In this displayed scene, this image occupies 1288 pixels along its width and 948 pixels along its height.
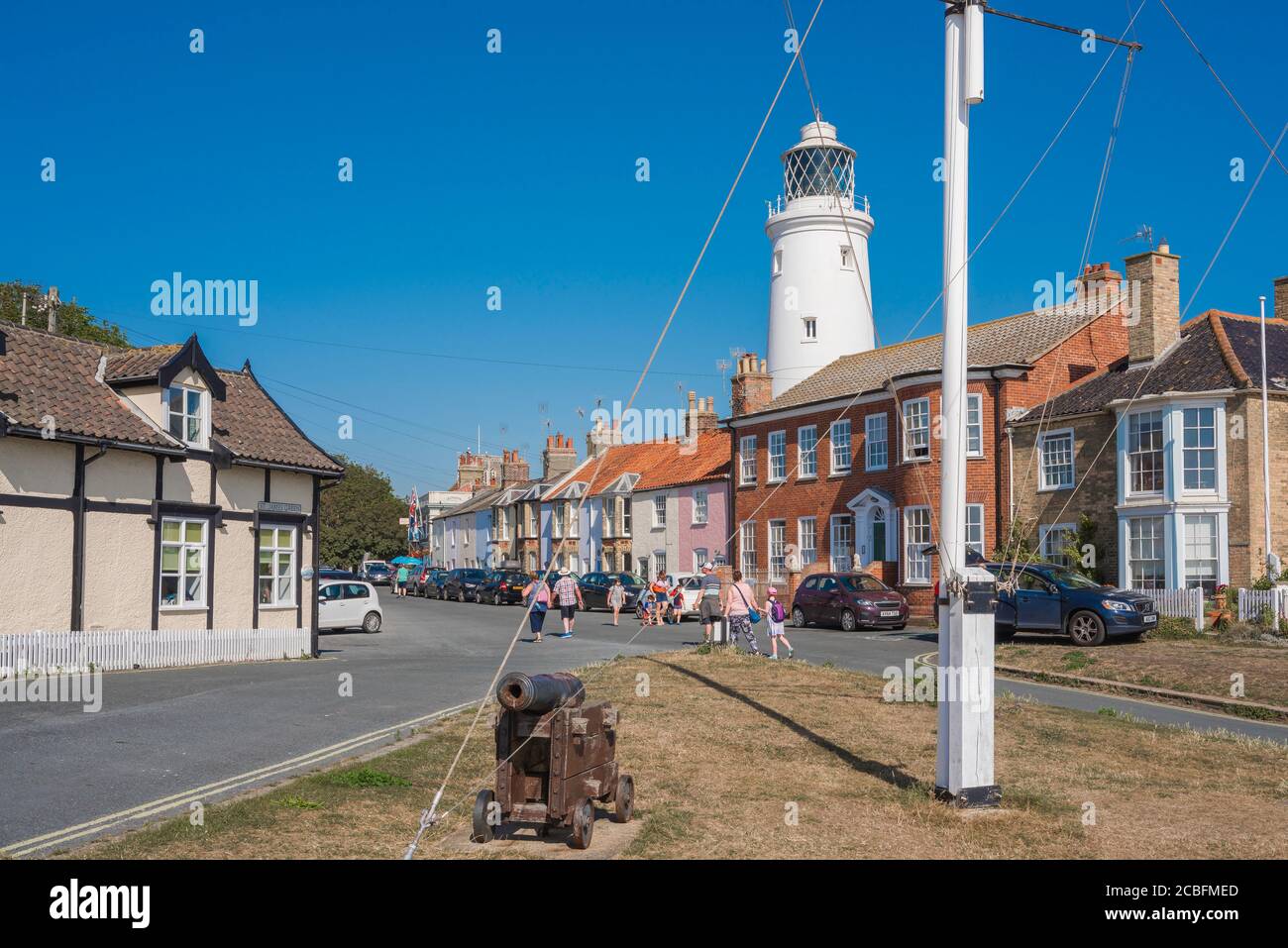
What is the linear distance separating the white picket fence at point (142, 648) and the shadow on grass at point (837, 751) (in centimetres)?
1060

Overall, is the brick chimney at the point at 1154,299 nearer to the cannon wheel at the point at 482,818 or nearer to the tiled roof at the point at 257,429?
the tiled roof at the point at 257,429

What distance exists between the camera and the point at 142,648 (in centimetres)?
2031

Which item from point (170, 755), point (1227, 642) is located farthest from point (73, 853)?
point (1227, 642)

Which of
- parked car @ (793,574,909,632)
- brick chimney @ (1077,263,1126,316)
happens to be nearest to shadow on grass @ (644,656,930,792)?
parked car @ (793,574,909,632)

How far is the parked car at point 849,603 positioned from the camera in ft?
104

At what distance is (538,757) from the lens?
7754 mm

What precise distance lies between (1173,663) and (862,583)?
13.1 metres

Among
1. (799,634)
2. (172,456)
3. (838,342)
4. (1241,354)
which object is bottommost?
(799,634)

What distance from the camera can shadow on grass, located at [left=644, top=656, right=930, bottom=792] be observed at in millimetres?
9841

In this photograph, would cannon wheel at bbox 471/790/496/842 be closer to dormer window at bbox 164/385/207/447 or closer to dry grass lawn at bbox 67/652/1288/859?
dry grass lawn at bbox 67/652/1288/859

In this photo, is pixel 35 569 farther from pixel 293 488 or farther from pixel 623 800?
pixel 623 800

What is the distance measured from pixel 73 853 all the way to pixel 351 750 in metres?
4.33

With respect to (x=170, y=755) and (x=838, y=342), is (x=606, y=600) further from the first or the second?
(x=170, y=755)

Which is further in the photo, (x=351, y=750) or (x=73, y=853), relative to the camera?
(x=351, y=750)
